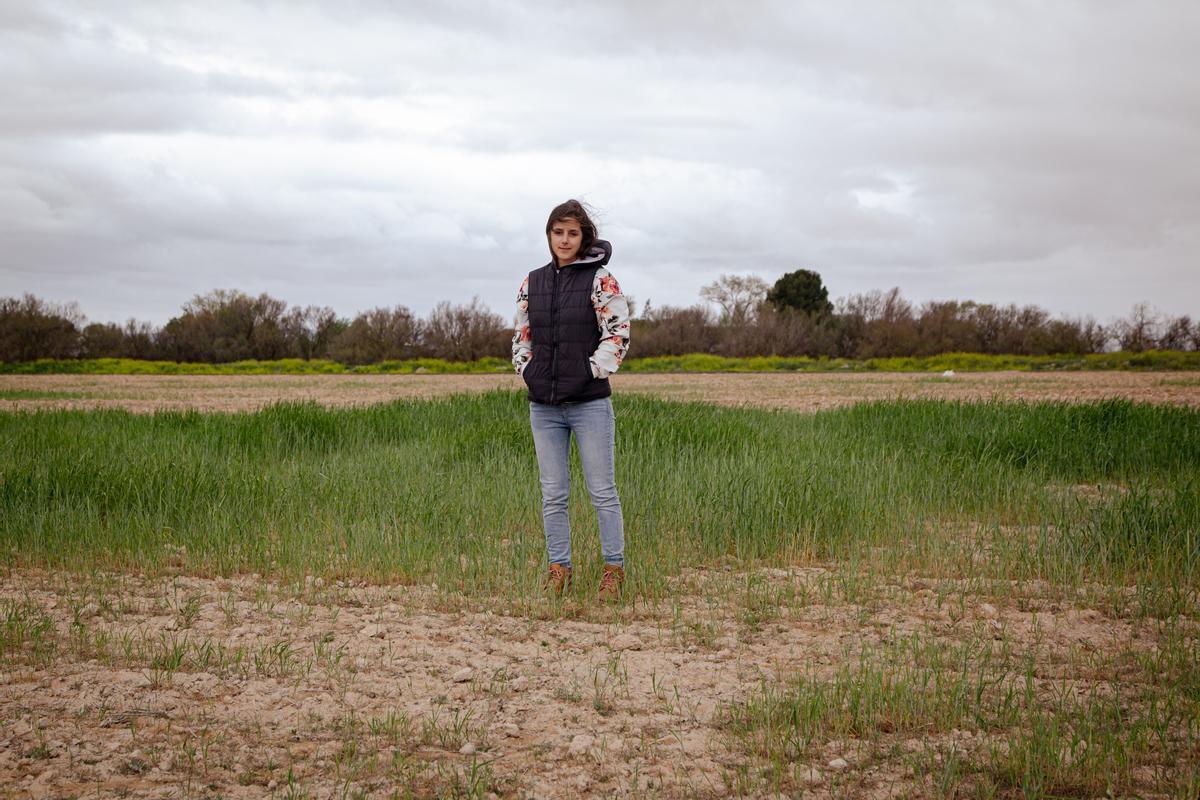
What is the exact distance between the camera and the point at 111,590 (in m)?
5.93

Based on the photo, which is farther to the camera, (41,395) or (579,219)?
(41,395)

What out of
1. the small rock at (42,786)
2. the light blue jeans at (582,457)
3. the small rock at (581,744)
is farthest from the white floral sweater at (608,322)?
the small rock at (42,786)

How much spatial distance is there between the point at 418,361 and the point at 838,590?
48069mm

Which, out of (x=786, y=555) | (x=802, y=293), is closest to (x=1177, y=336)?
(x=802, y=293)

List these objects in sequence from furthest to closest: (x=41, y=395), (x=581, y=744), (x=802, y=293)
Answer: (x=802, y=293) < (x=41, y=395) < (x=581, y=744)

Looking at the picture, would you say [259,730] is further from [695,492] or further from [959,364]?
[959,364]

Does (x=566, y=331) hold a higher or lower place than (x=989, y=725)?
higher

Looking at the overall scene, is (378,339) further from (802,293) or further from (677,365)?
(802,293)

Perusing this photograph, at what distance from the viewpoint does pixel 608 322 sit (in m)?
5.11

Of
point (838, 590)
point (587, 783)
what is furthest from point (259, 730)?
point (838, 590)

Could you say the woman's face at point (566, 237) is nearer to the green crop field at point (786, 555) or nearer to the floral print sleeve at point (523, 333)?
the floral print sleeve at point (523, 333)

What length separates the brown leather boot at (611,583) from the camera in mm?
5578

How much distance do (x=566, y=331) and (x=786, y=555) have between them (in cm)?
281

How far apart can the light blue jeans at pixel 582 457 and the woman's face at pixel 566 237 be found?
0.86 metres
